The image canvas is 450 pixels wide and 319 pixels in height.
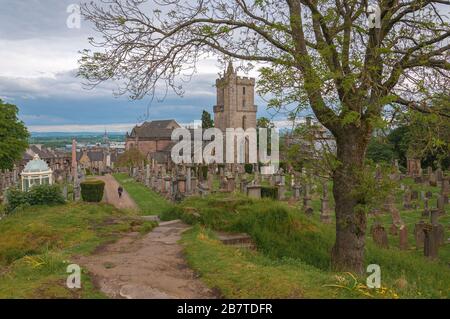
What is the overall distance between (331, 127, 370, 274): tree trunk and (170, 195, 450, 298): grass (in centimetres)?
70

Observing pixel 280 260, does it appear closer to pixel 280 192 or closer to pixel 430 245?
pixel 430 245

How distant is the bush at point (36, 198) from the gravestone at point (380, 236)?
12177 mm

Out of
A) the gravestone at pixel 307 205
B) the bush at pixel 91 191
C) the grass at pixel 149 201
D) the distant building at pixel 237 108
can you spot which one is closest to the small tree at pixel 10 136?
the grass at pixel 149 201

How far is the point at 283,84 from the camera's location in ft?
26.7

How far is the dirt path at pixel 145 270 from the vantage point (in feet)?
20.6

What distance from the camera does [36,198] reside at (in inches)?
687

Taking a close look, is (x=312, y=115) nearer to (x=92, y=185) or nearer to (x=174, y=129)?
(x=92, y=185)

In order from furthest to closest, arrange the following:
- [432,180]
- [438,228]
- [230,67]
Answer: [432,180] → [438,228] → [230,67]

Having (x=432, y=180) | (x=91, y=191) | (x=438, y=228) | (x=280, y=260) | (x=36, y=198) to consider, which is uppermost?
(x=36, y=198)

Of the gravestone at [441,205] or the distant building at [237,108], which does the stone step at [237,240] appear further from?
the distant building at [237,108]

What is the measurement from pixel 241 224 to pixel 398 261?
4.32 m

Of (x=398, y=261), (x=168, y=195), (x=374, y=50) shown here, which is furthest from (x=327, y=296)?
(x=168, y=195)

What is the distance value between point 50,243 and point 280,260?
5602 mm

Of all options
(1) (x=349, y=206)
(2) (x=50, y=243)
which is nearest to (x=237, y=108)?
(2) (x=50, y=243)
